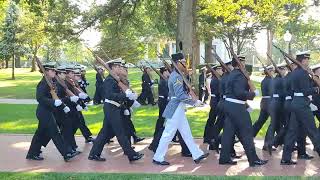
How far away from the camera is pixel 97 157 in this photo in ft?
35.6

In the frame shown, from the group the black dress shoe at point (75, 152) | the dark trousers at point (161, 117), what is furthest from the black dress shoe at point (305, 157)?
the black dress shoe at point (75, 152)

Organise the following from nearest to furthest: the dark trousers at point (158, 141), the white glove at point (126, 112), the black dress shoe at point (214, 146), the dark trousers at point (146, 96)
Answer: the dark trousers at point (158, 141) < the white glove at point (126, 112) < the black dress shoe at point (214, 146) < the dark trousers at point (146, 96)

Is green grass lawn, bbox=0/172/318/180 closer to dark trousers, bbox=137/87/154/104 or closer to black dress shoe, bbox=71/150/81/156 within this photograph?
black dress shoe, bbox=71/150/81/156

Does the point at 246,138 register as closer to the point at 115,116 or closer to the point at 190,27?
the point at 115,116

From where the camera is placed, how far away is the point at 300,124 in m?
10.4

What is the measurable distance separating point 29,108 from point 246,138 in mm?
13367

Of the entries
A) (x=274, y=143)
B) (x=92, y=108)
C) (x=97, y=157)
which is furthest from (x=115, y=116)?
(x=92, y=108)

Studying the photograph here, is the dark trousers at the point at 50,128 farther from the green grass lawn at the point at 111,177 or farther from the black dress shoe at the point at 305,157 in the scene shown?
the black dress shoe at the point at 305,157

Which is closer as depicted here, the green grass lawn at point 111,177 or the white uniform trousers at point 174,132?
the green grass lawn at point 111,177

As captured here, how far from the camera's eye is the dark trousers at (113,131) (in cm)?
1052

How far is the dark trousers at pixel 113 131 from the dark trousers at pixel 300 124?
3080 mm

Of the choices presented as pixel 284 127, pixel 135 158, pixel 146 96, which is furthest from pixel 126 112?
pixel 146 96

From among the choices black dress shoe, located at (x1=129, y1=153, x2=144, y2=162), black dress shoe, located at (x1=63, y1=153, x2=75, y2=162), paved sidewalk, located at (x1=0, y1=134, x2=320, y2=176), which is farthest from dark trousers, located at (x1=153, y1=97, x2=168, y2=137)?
black dress shoe, located at (x1=63, y1=153, x2=75, y2=162)

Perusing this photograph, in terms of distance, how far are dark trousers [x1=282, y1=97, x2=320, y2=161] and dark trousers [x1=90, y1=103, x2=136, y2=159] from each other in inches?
121
